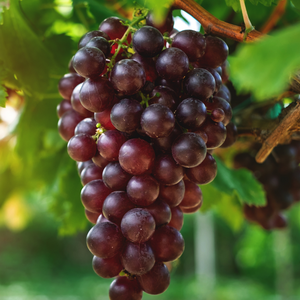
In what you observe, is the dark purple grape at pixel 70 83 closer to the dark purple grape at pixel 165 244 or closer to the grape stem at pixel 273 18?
the dark purple grape at pixel 165 244

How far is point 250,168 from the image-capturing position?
69cm

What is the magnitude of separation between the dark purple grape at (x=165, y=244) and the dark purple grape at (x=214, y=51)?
21 centimetres

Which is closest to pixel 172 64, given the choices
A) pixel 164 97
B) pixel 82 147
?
pixel 164 97

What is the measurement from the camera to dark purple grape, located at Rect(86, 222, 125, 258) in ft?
1.13

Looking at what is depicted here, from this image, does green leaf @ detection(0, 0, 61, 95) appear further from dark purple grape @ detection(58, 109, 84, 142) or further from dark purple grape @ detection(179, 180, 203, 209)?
dark purple grape @ detection(179, 180, 203, 209)

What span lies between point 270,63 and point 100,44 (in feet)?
0.76

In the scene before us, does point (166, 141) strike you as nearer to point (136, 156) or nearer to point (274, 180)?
point (136, 156)

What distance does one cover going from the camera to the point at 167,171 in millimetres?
348

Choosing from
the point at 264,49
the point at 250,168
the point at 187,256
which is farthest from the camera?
the point at 187,256

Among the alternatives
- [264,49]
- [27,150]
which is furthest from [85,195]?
[27,150]

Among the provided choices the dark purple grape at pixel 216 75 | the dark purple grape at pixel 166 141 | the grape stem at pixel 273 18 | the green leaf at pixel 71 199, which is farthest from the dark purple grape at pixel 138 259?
the grape stem at pixel 273 18

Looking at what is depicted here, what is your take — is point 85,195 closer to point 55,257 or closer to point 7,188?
point 7,188

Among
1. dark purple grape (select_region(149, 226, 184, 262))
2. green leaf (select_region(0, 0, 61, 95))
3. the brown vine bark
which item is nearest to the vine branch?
the brown vine bark

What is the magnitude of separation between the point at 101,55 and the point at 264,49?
20 cm
